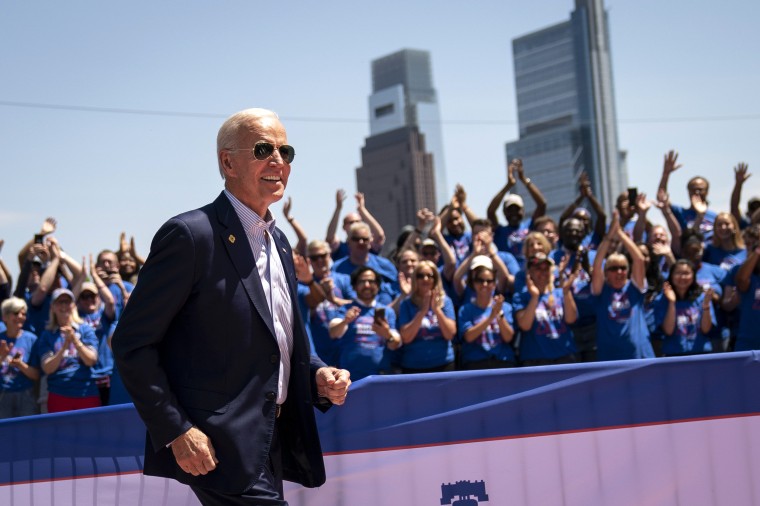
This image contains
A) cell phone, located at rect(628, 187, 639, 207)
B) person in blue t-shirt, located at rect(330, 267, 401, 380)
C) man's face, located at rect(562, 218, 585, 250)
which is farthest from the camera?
cell phone, located at rect(628, 187, 639, 207)

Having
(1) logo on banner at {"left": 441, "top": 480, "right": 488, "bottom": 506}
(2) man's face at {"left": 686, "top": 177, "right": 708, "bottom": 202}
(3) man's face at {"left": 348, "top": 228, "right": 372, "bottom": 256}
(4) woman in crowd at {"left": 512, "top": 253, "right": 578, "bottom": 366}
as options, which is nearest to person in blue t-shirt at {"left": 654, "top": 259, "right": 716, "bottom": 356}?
(4) woman in crowd at {"left": 512, "top": 253, "right": 578, "bottom": 366}

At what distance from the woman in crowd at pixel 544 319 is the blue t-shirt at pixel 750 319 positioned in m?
1.62

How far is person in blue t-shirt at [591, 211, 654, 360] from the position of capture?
785 centimetres

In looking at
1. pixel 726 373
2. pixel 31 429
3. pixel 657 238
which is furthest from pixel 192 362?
pixel 657 238

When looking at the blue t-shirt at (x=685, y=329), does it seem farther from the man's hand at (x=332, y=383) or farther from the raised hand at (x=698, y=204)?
Result: the man's hand at (x=332, y=383)

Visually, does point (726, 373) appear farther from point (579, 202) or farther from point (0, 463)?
point (579, 202)

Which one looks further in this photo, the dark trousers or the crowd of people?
the crowd of people

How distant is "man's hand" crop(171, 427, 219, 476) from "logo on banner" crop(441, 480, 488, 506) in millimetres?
1628

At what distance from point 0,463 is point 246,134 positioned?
250 cm

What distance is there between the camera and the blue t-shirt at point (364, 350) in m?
7.59

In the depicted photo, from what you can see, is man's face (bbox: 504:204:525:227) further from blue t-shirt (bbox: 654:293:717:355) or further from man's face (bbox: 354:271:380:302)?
man's face (bbox: 354:271:380:302)

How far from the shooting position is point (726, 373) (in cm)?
432

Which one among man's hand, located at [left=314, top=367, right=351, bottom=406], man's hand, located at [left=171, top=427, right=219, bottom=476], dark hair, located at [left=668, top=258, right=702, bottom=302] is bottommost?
man's hand, located at [left=171, top=427, right=219, bottom=476]

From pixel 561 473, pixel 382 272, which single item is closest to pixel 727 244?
pixel 382 272
